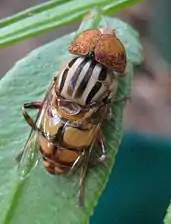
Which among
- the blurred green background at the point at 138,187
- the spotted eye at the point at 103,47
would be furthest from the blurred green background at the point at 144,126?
the spotted eye at the point at 103,47

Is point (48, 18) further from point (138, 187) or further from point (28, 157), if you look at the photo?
point (138, 187)

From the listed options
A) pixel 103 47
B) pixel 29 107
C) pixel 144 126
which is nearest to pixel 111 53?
pixel 103 47

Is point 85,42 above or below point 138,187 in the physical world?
above

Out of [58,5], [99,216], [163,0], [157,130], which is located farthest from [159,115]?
[58,5]

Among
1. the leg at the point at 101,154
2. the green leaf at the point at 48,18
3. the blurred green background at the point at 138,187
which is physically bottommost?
the blurred green background at the point at 138,187

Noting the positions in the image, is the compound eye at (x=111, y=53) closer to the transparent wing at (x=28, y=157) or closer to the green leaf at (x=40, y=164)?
the green leaf at (x=40, y=164)
